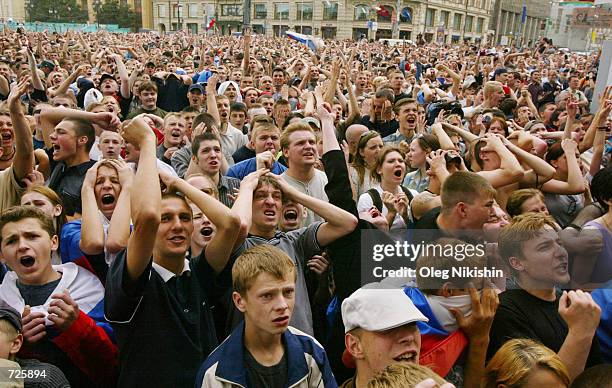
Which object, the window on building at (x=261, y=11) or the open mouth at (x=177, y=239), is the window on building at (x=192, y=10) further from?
the open mouth at (x=177, y=239)

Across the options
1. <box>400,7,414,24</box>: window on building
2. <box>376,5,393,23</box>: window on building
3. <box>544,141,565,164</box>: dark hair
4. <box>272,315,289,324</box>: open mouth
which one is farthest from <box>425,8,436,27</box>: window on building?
<box>272,315,289,324</box>: open mouth

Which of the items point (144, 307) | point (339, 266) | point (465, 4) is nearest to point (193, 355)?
point (144, 307)

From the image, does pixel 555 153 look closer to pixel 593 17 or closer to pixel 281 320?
pixel 281 320

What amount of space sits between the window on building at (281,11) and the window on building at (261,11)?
7.33 feet

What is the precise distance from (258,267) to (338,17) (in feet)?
232

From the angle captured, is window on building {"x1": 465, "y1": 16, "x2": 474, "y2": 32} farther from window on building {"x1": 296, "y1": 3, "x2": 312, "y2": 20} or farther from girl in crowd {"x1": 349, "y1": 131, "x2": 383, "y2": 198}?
girl in crowd {"x1": 349, "y1": 131, "x2": 383, "y2": 198}

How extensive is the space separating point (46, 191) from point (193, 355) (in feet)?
5.83

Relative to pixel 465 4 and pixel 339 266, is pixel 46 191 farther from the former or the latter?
pixel 465 4

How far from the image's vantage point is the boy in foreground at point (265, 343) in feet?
7.23

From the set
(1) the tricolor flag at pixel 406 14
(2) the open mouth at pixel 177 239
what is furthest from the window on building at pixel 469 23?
(2) the open mouth at pixel 177 239

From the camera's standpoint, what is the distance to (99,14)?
71188 millimetres

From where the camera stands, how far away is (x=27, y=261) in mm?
2697

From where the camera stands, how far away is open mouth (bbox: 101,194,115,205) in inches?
141

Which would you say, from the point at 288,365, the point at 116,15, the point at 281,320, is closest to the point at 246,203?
the point at 281,320
